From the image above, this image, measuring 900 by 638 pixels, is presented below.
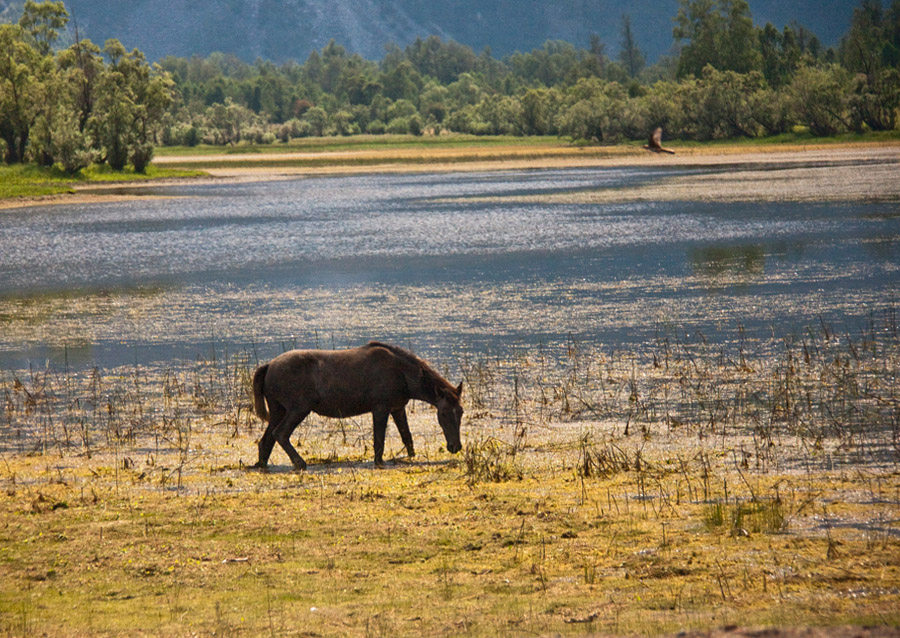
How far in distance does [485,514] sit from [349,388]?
3383 millimetres

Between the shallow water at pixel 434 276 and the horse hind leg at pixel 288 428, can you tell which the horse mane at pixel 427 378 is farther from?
the shallow water at pixel 434 276

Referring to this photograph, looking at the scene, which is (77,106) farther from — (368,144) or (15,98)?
(368,144)

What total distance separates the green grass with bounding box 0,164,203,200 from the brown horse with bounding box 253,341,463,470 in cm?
5889

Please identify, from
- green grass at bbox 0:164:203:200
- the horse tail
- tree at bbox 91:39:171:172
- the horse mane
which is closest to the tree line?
tree at bbox 91:39:171:172

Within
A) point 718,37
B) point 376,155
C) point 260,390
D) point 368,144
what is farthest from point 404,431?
point 718,37

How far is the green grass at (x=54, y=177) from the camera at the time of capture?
69062 millimetres

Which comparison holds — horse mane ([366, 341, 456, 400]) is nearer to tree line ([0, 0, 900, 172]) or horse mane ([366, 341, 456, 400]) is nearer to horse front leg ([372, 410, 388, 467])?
horse front leg ([372, 410, 388, 467])

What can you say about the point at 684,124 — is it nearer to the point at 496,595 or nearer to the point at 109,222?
the point at 109,222

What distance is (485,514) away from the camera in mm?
9844

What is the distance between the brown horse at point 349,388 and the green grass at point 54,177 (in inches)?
2319

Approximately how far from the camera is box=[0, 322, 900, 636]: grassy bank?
294 inches

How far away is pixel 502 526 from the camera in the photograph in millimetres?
9422

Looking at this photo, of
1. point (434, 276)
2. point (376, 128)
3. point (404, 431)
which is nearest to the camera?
point (404, 431)

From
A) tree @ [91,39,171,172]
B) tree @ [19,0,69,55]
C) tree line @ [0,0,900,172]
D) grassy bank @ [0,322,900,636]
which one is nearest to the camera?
grassy bank @ [0,322,900,636]
